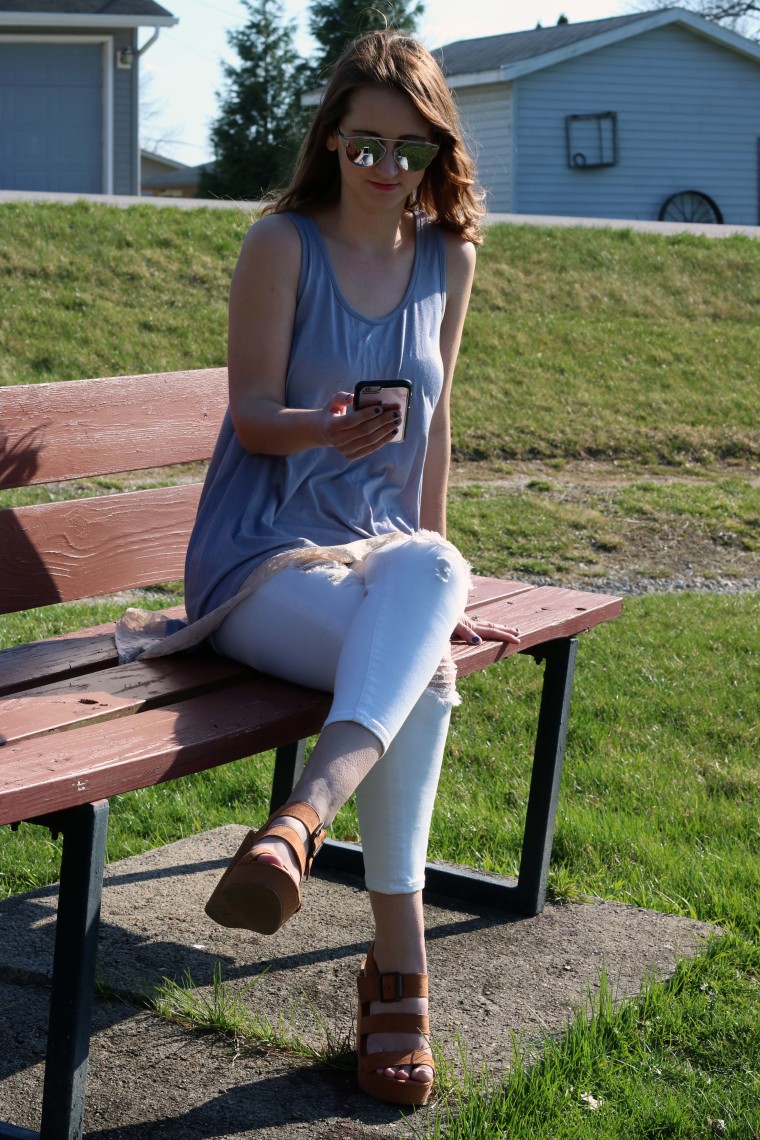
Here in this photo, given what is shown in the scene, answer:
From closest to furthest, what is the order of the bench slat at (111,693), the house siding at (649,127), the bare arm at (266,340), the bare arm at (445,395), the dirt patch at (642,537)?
the bench slat at (111,693) → the bare arm at (266,340) → the bare arm at (445,395) → the dirt patch at (642,537) → the house siding at (649,127)

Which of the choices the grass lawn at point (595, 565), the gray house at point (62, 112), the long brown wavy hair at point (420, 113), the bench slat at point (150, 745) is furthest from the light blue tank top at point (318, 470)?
the gray house at point (62, 112)

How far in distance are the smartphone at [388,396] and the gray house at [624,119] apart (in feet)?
71.5

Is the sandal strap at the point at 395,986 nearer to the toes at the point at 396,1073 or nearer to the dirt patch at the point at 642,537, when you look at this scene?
the toes at the point at 396,1073

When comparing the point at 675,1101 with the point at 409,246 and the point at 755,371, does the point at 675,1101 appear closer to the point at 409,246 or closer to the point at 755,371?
the point at 409,246

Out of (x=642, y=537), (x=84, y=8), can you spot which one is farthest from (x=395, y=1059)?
(x=84, y=8)

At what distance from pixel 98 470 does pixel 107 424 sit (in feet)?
0.33

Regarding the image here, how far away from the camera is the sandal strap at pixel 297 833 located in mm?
1988

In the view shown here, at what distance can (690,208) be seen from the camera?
25406 mm

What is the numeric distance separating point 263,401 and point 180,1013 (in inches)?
43.9

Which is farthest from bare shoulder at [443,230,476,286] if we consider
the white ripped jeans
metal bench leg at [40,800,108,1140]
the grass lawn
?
metal bench leg at [40,800,108,1140]

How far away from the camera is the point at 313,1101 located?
2322 millimetres

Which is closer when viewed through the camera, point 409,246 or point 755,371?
point 409,246

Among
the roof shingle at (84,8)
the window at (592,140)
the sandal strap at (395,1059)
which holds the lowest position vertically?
the sandal strap at (395,1059)

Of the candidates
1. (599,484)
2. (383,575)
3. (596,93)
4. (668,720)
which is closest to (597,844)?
(668,720)
